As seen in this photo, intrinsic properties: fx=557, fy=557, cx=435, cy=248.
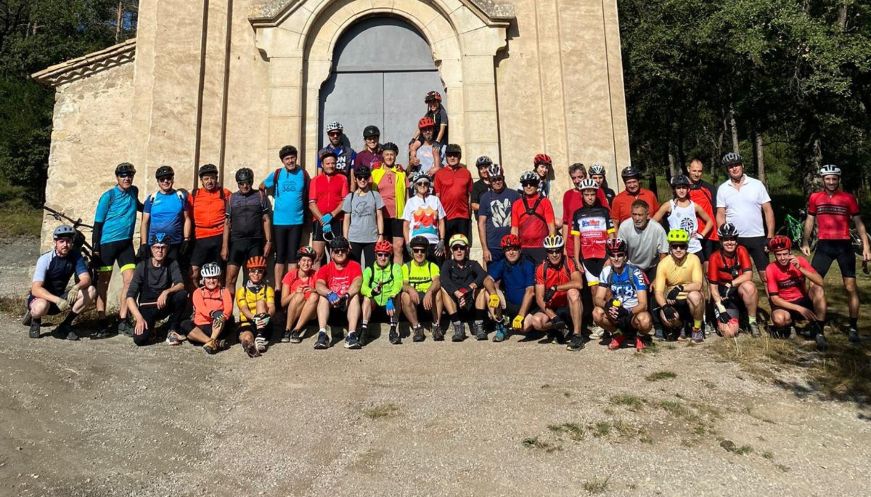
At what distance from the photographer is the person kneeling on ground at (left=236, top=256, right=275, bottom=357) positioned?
627cm

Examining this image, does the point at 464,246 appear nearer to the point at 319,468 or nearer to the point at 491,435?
the point at 491,435

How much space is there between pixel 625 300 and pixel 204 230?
536 cm

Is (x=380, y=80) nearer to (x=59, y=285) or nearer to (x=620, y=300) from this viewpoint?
(x=620, y=300)

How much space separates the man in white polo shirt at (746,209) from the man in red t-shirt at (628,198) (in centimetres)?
86

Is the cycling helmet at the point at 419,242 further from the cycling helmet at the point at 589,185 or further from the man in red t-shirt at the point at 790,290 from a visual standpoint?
the man in red t-shirt at the point at 790,290

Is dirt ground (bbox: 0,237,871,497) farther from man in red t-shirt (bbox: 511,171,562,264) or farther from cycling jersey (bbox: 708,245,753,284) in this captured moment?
man in red t-shirt (bbox: 511,171,562,264)

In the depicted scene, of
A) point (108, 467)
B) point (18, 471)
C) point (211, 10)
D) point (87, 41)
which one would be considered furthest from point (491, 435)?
point (87, 41)

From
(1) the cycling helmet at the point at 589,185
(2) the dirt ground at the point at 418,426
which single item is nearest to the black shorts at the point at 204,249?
(2) the dirt ground at the point at 418,426

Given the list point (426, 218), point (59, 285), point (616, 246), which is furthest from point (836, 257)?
point (59, 285)

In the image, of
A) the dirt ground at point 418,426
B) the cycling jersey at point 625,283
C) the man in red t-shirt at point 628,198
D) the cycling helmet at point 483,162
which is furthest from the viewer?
the cycling helmet at point 483,162

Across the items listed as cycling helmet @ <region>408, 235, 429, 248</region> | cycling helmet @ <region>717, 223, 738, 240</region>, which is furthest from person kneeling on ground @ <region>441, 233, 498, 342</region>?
cycling helmet @ <region>717, 223, 738, 240</region>

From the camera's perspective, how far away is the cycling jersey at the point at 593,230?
6891mm

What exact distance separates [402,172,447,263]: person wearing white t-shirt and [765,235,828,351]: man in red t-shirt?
3.96 m

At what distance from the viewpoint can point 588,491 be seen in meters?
3.44
